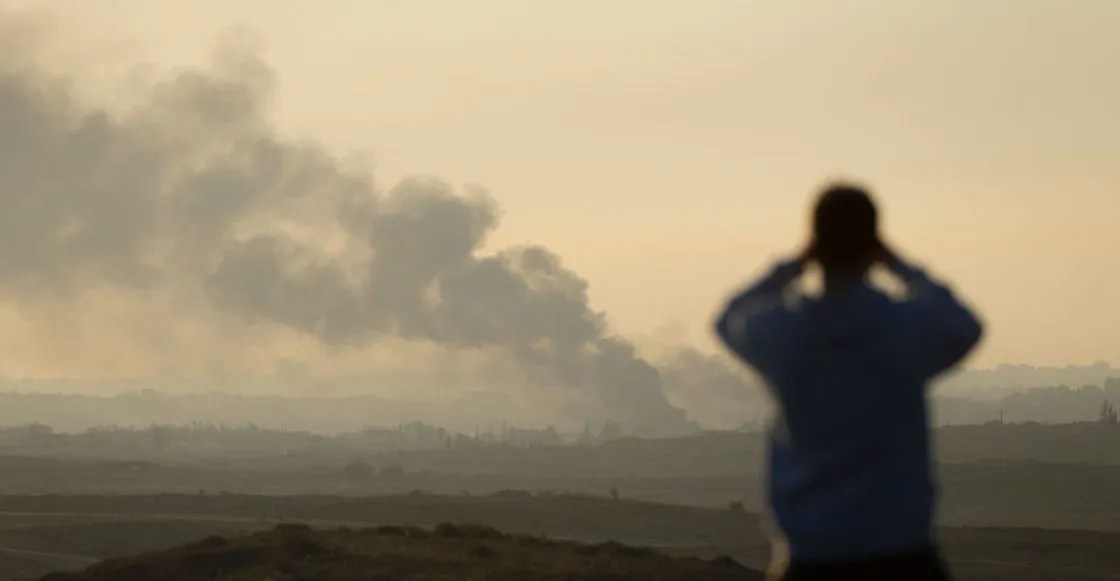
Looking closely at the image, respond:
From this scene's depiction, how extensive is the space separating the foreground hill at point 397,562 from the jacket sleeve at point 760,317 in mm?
31847

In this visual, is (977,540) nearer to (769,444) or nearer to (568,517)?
(568,517)

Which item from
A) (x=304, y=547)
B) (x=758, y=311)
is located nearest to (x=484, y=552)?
(x=304, y=547)

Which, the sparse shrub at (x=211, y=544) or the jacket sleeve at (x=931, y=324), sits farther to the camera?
the sparse shrub at (x=211, y=544)

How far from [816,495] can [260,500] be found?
→ 117m

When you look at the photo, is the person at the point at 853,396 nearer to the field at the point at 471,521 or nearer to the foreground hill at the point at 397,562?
the foreground hill at the point at 397,562

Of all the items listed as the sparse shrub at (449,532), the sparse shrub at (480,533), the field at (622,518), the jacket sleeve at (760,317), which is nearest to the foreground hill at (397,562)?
the sparse shrub at (449,532)

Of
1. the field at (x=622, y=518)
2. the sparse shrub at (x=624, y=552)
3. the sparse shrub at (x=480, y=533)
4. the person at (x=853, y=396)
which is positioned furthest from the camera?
the field at (x=622, y=518)

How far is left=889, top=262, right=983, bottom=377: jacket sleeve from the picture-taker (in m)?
6.15

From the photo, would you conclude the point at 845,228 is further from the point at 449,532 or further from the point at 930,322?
the point at 449,532

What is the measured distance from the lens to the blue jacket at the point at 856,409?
6105 mm

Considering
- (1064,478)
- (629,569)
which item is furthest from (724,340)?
(1064,478)

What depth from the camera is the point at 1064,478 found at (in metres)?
142

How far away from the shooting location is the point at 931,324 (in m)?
6.19

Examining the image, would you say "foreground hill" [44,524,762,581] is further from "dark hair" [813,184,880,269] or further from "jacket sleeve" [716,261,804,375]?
"dark hair" [813,184,880,269]
